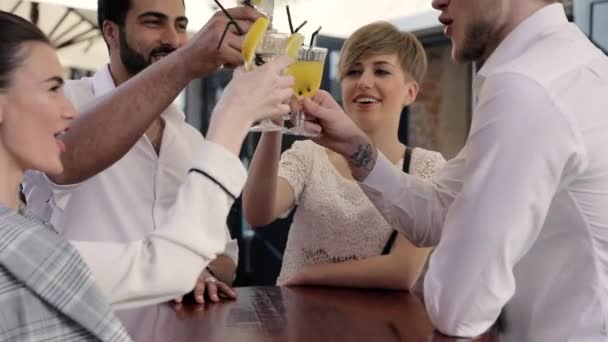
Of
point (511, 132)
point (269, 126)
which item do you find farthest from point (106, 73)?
point (511, 132)

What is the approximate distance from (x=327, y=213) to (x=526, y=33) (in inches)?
33.1

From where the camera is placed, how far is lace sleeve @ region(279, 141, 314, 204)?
202 centimetres

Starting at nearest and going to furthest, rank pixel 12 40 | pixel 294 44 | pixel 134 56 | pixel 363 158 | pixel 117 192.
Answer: pixel 12 40 → pixel 294 44 → pixel 363 158 → pixel 117 192 → pixel 134 56

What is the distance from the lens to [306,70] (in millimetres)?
1416

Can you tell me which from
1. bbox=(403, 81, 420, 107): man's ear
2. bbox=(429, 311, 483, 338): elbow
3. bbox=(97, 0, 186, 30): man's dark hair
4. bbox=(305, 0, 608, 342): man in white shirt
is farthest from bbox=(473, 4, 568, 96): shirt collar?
bbox=(97, 0, 186, 30): man's dark hair

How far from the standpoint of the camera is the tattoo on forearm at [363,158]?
5.52 ft

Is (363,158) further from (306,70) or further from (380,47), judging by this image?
(380,47)

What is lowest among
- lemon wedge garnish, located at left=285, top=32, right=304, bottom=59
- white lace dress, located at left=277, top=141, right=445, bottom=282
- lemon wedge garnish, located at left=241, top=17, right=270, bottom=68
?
white lace dress, located at left=277, top=141, right=445, bottom=282

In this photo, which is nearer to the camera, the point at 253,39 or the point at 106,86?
the point at 253,39

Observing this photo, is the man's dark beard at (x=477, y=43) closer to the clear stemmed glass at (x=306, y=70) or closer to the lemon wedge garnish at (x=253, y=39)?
the clear stemmed glass at (x=306, y=70)

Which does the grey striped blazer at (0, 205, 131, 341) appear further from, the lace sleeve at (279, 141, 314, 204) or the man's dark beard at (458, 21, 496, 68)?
the lace sleeve at (279, 141, 314, 204)

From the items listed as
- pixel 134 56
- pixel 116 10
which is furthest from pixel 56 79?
pixel 116 10

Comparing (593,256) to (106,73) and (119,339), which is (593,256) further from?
(106,73)

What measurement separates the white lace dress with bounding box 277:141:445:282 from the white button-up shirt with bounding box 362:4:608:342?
66cm
